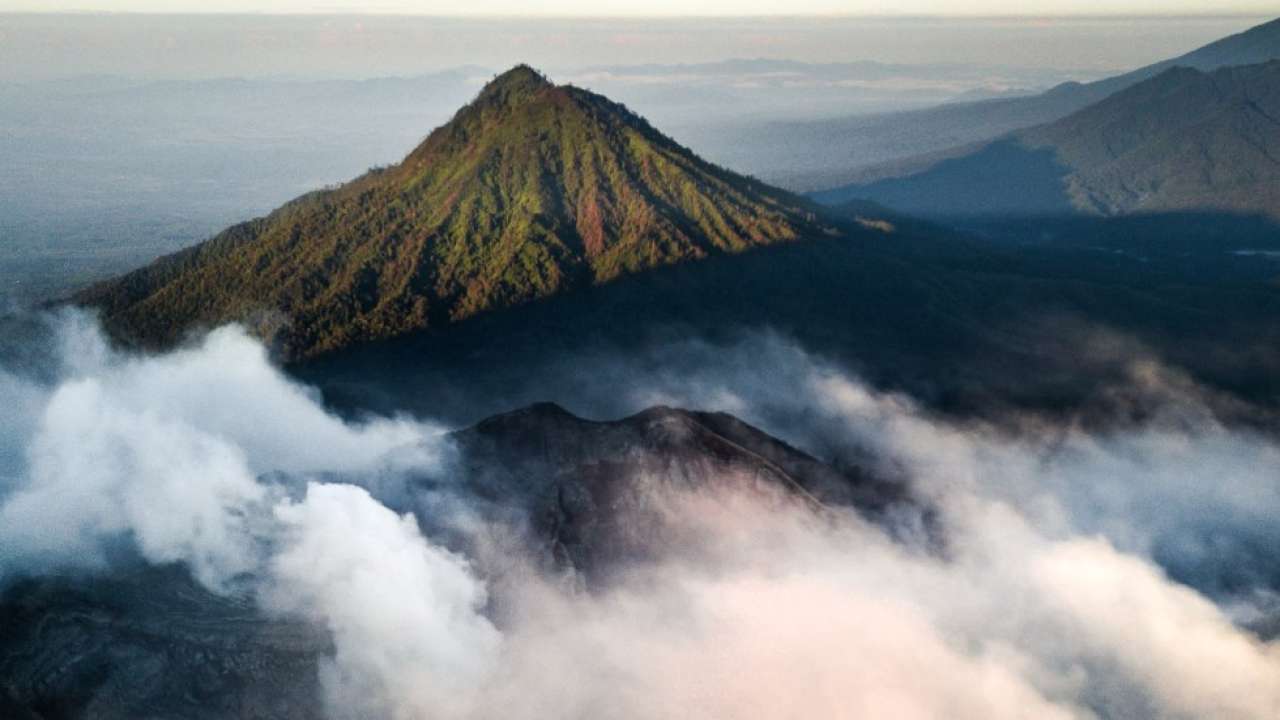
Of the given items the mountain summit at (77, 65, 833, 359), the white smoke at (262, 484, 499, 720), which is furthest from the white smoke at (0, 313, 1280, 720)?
the mountain summit at (77, 65, 833, 359)

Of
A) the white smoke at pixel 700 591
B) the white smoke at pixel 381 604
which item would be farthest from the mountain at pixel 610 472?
the white smoke at pixel 381 604

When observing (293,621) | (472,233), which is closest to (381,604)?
(293,621)

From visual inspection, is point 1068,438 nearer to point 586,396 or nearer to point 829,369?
point 829,369

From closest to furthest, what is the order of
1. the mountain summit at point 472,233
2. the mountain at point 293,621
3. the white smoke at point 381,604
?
the mountain at point 293,621 → the white smoke at point 381,604 → the mountain summit at point 472,233

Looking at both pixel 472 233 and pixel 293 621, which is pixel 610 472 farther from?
pixel 472 233

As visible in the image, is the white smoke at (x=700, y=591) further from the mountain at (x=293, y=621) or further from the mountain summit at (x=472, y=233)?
the mountain summit at (x=472, y=233)

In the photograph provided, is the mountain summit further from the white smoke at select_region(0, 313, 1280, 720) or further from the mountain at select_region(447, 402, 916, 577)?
the mountain at select_region(447, 402, 916, 577)

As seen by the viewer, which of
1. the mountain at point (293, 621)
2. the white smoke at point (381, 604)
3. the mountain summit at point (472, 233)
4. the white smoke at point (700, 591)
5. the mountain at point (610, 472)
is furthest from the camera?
the mountain summit at point (472, 233)
